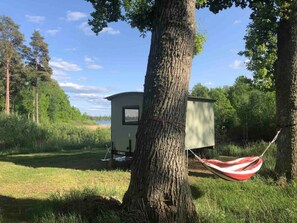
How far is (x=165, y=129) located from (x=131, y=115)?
7.69 m

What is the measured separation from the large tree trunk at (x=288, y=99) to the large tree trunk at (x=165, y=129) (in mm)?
3752

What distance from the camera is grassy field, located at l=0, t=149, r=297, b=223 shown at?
4258mm

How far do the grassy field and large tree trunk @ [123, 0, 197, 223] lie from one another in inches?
16.2

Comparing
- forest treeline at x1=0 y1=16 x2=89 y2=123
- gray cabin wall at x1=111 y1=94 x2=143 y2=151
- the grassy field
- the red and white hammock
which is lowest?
the grassy field

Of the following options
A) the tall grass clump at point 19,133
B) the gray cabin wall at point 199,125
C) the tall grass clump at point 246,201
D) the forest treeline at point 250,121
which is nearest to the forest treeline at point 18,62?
the tall grass clump at point 19,133

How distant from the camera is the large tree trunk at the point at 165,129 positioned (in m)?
4.00

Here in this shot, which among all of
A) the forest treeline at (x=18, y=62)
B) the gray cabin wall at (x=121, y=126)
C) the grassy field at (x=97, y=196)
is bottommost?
the grassy field at (x=97, y=196)

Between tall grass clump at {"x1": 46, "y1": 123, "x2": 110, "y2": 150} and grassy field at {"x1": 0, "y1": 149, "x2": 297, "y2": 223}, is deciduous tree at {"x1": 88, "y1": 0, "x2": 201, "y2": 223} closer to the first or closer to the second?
grassy field at {"x1": 0, "y1": 149, "x2": 297, "y2": 223}

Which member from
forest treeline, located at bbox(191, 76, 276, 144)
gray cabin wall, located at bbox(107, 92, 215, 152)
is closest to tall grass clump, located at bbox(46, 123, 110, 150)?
forest treeline, located at bbox(191, 76, 276, 144)

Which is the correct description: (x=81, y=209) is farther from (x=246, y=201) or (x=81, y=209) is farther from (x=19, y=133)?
(x=19, y=133)

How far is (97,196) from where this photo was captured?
5.07 meters

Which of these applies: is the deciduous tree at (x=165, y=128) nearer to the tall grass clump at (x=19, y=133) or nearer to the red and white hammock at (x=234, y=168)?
the red and white hammock at (x=234, y=168)

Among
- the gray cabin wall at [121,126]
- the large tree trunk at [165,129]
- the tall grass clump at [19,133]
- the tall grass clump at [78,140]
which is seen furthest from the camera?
the tall grass clump at [19,133]

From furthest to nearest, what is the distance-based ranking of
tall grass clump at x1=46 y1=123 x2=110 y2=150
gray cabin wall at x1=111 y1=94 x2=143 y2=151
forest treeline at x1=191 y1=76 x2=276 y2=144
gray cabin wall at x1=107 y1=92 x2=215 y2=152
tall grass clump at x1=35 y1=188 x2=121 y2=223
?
tall grass clump at x1=46 y1=123 x2=110 y2=150, forest treeline at x1=191 y1=76 x2=276 y2=144, gray cabin wall at x1=107 y1=92 x2=215 y2=152, gray cabin wall at x1=111 y1=94 x2=143 y2=151, tall grass clump at x1=35 y1=188 x2=121 y2=223
